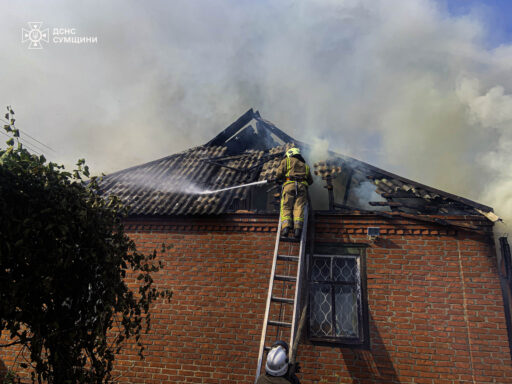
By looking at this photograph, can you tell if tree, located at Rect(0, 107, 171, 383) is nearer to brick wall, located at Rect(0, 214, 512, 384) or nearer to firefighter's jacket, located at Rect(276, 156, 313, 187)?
brick wall, located at Rect(0, 214, 512, 384)

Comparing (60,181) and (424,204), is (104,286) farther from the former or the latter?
(424,204)

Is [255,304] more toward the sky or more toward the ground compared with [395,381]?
more toward the sky

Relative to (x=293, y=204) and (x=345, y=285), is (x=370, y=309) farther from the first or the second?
(x=293, y=204)

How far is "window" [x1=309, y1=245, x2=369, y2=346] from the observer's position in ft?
19.5

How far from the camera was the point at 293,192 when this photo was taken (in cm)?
596

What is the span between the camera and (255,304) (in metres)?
6.26

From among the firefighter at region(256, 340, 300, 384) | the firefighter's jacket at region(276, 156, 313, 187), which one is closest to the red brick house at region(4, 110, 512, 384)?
the firefighter's jacket at region(276, 156, 313, 187)

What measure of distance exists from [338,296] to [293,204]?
1.93m

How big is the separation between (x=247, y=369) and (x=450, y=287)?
3.79 m

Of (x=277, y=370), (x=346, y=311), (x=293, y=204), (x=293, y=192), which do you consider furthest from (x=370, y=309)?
(x=277, y=370)

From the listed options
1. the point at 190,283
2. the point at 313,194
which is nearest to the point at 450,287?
the point at 313,194

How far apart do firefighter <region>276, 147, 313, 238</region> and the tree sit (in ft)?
9.47

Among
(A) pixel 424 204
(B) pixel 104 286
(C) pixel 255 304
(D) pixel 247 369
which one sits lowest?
(D) pixel 247 369

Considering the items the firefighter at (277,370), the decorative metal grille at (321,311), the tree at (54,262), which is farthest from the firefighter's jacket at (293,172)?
the tree at (54,262)
